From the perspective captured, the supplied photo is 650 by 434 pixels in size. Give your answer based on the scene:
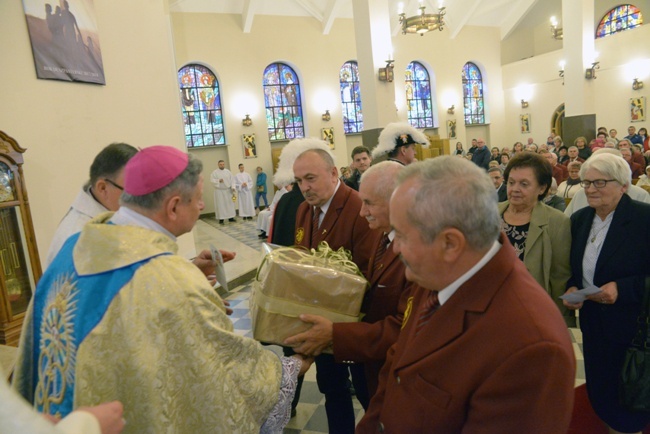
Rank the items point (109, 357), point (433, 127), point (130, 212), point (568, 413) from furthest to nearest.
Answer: point (433, 127)
point (130, 212)
point (109, 357)
point (568, 413)

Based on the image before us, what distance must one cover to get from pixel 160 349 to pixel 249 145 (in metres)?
15.4

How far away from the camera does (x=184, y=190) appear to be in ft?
5.42

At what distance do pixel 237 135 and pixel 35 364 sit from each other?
15179 mm

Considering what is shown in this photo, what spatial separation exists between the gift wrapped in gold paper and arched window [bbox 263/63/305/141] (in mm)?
15619

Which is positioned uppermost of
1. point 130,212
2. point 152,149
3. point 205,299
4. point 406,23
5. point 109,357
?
point 406,23

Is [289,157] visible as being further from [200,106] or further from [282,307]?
[200,106]

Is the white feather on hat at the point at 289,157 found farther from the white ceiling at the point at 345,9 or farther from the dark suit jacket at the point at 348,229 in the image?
the white ceiling at the point at 345,9

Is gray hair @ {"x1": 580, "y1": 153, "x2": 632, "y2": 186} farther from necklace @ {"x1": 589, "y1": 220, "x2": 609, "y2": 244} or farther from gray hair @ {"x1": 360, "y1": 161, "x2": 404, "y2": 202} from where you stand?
gray hair @ {"x1": 360, "y1": 161, "x2": 404, "y2": 202}

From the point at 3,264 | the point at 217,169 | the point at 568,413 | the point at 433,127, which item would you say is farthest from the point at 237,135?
the point at 568,413

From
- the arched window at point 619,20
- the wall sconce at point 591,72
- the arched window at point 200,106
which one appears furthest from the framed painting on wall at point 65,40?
the arched window at point 619,20

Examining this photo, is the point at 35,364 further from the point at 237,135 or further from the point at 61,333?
the point at 237,135

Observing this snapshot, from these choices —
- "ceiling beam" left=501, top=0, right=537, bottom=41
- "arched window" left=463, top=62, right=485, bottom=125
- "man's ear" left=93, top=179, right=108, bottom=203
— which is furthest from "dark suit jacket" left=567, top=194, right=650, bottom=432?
"ceiling beam" left=501, top=0, right=537, bottom=41

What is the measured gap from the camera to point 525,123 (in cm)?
2075

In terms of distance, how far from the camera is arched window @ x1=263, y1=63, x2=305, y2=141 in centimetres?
1711
